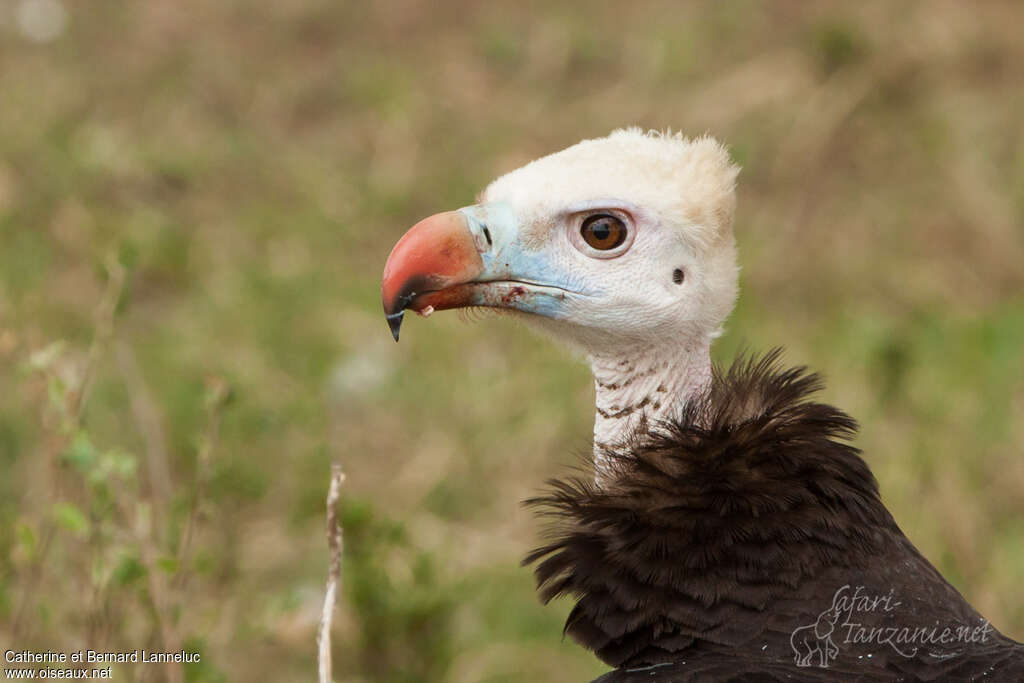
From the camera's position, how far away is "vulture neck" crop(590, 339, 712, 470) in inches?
123

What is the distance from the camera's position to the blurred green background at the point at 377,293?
14.4ft

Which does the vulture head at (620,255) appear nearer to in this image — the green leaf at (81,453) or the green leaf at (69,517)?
the green leaf at (81,453)

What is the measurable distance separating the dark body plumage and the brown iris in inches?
18.4

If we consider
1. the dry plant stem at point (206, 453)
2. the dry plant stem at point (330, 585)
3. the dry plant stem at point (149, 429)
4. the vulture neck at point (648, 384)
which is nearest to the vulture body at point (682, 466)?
the vulture neck at point (648, 384)

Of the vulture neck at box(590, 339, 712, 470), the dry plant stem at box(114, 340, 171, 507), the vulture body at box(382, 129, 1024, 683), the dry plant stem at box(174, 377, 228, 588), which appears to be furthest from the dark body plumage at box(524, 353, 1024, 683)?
the dry plant stem at box(114, 340, 171, 507)

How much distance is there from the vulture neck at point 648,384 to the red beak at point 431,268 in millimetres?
430

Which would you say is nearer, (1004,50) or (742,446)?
(742,446)

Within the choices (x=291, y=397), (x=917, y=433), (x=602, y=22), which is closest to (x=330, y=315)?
(x=291, y=397)

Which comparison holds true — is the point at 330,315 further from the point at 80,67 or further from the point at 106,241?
the point at 80,67

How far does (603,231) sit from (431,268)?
0.42m

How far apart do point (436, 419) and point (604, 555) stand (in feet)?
12.1

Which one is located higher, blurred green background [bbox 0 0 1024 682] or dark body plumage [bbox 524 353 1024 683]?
blurred green background [bbox 0 0 1024 682]

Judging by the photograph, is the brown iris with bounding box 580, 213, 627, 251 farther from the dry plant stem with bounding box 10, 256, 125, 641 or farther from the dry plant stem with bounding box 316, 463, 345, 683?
the dry plant stem with bounding box 10, 256, 125, 641

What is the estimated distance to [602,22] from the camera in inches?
375
